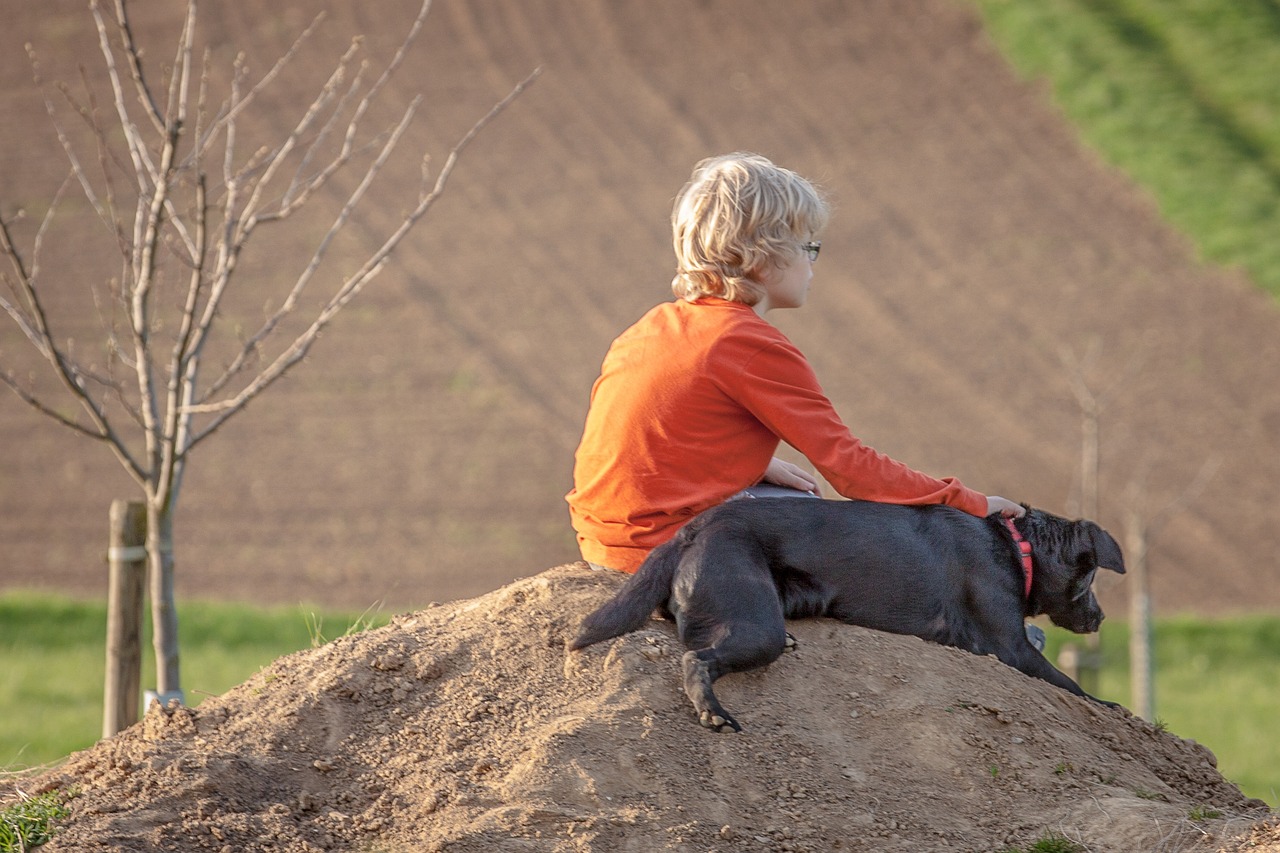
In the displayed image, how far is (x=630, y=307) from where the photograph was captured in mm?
16141

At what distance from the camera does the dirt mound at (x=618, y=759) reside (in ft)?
11.1

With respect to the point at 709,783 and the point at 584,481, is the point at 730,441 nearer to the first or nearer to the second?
the point at 584,481

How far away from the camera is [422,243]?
18.1 meters

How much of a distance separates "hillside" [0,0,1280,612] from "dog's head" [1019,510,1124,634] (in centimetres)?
548

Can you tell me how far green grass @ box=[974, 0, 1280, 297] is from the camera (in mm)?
17703

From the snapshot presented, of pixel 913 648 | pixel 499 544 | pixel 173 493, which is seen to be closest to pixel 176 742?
pixel 173 493

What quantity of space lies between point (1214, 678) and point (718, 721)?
8901mm

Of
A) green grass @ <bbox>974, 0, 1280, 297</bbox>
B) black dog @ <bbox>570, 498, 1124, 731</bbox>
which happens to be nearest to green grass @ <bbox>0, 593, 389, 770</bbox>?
black dog @ <bbox>570, 498, 1124, 731</bbox>

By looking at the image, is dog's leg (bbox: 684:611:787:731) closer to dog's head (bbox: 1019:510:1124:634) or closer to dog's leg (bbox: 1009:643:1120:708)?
dog's leg (bbox: 1009:643:1120:708)

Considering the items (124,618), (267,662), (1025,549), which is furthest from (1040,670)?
(267,662)

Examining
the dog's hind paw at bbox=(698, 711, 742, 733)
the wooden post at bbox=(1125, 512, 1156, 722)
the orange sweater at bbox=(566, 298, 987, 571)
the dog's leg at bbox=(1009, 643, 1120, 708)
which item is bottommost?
the wooden post at bbox=(1125, 512, 1156, 722)

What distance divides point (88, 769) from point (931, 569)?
258 cm

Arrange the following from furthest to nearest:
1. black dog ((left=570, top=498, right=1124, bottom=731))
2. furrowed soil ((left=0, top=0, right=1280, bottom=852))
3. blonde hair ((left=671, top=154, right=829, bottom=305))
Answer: blonde hair ((left=671, top=154, right=829, bottom=305)) → black dog ((left=570, top=498, right=1124, bottom=731)) → furrowed soil ((left=0, top=0, right=1280, bottom=852))

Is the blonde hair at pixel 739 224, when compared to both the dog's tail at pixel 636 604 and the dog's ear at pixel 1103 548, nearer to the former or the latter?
the dog's tail at pixel 636 604
